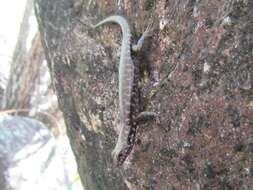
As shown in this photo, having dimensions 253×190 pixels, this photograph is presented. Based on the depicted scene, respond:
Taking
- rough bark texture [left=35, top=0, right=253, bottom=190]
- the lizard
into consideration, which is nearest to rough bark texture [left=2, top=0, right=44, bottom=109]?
rough bark texture [left=35, top=0, right=253, bottom=190]

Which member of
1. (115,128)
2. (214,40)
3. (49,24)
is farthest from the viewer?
(49,24)

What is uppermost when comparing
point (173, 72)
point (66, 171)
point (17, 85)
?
point (173, 72)

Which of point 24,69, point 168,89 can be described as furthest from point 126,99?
point 24,69

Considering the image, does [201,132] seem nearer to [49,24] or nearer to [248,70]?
[248,70]

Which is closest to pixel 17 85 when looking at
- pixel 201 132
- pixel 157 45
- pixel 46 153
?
pixel 46 153

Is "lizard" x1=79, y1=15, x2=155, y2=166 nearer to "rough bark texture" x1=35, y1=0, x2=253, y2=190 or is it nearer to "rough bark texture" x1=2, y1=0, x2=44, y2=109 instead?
"rough bark texture" x1=35, y1=0, x2=253, y2=190

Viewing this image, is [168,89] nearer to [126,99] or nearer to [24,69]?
[126,99]

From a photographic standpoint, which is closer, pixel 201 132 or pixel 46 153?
pixel 201 132

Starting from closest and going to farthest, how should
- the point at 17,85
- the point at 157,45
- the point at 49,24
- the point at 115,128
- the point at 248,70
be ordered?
1. the point at 248,70
2. the point at 157,45
3. the point at 115,128
4. the point at 49,24
5. the point at 17,85

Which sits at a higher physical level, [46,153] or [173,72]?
[173,72]
